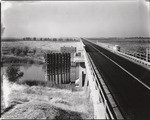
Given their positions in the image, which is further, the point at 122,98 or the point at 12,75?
the point at 12,75

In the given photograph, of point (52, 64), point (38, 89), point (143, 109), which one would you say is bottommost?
point (38, 89)

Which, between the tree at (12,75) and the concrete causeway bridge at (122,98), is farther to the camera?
the tree at (12,75)

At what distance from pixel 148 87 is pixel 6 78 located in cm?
2621

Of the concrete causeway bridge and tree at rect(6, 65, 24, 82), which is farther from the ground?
the concrete causeway bridge

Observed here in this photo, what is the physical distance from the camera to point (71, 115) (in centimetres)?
1333

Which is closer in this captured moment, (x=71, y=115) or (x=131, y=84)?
(x=131, y=84)

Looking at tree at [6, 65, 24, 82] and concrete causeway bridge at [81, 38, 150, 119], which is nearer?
concrete causeway bridge at [81, 38, 150, 119]

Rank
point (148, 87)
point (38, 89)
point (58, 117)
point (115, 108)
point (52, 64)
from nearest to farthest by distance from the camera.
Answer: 1. point (115, 108)
2. point (148, 87)
3. point (58, 117)
4. point (38, 89)
5. point (52, 64)

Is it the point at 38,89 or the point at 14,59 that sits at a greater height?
the point at 14,59

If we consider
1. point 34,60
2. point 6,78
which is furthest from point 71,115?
point 34,60

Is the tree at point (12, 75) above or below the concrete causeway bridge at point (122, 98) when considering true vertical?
below

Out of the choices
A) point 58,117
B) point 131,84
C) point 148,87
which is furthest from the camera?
point 58,117

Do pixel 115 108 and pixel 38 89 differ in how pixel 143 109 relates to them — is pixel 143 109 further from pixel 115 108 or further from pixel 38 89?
pixel 38 89

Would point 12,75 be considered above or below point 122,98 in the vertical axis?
below
